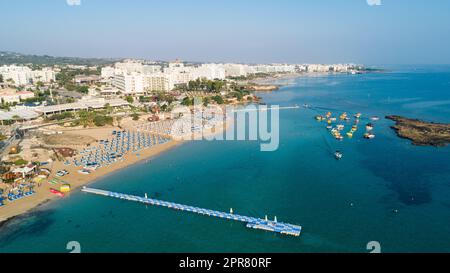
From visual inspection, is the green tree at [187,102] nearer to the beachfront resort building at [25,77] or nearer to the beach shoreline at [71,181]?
the beach shoreline at [71,181]

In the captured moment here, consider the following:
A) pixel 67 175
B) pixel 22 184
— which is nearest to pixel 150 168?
pixel 67 175

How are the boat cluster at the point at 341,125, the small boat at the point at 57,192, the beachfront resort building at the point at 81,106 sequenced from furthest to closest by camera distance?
the beachfront resort building at the point at 81,106 → the boat cluster at the point at 341,125 → the small boat at the point at 57,192

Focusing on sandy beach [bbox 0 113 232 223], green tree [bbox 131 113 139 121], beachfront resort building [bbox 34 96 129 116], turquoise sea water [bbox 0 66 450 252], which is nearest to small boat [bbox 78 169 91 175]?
sandy beach [bbox 0 113 232 223]

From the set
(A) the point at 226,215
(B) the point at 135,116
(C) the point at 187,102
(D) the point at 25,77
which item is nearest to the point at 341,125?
(C) the point at 187,102

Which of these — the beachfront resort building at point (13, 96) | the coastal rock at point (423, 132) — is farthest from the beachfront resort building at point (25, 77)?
the coastal rock at point (423, 132)

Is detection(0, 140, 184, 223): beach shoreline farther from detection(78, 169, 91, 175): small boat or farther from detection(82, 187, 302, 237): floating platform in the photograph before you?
detection(82, 187, 302, 237): floating platform

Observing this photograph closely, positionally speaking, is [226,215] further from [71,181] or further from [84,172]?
[84,172]
